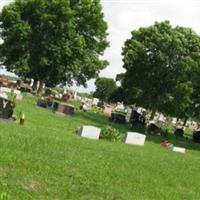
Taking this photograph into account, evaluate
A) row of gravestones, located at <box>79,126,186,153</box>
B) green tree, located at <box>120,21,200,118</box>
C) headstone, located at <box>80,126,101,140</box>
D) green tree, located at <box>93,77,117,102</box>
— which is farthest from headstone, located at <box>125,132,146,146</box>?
green tree, located at <box>93,77,117,102</box>

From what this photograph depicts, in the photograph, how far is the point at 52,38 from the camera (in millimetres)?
69938

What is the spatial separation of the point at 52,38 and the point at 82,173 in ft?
168

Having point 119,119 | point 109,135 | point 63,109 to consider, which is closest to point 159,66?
point 119,119

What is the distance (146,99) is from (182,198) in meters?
54.3

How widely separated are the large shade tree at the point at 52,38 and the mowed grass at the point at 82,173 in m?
42.6

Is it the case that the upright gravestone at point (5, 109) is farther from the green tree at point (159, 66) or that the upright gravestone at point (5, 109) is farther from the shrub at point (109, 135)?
the green tree at point (159, 66)

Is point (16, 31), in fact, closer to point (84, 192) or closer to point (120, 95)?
point (120, 95)

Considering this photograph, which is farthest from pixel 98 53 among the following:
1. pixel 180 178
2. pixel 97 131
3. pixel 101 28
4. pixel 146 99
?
pixel 180 178

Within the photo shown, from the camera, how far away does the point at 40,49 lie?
70.3m

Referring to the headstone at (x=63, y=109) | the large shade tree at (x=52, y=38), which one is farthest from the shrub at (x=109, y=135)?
the large shade tree at (x=52, y=38)

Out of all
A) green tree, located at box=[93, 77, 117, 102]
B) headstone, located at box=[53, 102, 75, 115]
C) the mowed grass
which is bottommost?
the mowed grass

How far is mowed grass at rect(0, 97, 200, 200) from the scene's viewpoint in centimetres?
1728

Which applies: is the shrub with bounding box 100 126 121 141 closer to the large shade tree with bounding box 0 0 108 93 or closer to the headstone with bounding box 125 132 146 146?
the headstone with bounding box 125 132 146 146

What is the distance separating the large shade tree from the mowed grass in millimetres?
42606
